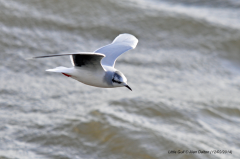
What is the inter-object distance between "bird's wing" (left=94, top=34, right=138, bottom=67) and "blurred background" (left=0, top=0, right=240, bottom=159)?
2771 mm

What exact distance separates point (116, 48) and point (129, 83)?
13.8 ft

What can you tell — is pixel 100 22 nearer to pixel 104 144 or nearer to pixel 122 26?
pixel 122 26

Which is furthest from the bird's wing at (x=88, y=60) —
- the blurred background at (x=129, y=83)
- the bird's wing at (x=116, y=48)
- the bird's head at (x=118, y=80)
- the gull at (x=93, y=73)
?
the blurred background at (x=129, y=83)

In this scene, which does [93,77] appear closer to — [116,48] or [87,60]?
[87,60]

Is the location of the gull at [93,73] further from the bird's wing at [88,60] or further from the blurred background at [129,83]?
the blurred background at [129,83]

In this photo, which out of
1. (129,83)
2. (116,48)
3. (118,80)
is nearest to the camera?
(118,80)

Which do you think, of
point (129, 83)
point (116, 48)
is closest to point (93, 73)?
point (116, 48)

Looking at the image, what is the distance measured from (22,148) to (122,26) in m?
4.69

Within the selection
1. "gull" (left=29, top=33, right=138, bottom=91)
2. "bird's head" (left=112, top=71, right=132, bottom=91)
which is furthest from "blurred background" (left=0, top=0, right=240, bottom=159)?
"bird's head" (left=112, top=71, right=132, bottom=91)

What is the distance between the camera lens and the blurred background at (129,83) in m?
7.38

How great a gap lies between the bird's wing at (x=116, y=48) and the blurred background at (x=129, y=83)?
2.77 m

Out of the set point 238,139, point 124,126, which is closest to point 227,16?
point 238,139

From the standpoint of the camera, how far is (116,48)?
15.9ft

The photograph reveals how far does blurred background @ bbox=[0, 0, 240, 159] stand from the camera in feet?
24.2
